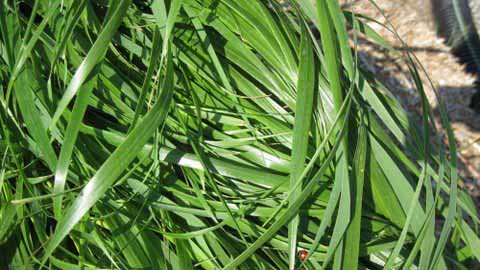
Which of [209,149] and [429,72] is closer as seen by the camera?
[209,149]

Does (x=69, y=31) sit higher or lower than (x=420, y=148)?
higher

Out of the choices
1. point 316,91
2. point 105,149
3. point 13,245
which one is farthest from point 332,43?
point 13,245

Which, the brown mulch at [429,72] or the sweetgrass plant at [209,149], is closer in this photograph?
the sweetgrass plant at [209,149]

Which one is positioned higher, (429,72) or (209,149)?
(429,72)

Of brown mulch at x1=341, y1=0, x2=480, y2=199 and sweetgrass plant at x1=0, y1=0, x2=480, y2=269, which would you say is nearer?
sweetgrass plant at x1=0, y1=0, x2=480, y2=269

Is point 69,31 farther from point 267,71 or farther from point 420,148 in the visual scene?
point 420,148

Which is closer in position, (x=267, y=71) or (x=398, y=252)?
(x=398, y=252)

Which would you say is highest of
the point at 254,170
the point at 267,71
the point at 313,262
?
the point at 267,71

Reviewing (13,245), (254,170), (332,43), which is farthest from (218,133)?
(13,245)
